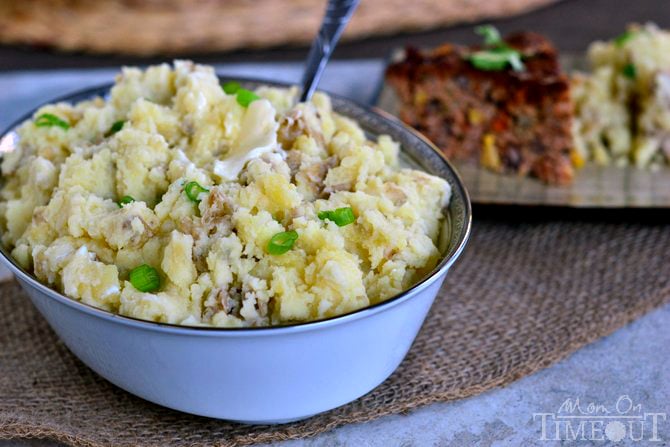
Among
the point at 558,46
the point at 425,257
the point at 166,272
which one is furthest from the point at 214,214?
the point at 558,46

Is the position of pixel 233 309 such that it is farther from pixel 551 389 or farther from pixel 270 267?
pixel 551 389

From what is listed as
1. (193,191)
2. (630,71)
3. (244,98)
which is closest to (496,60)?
(630,71)

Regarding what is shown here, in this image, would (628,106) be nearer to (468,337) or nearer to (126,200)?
(468,337)

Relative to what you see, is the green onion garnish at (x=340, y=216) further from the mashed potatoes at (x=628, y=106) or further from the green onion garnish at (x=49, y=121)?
the mashed potatoes at (x=628, y=106)

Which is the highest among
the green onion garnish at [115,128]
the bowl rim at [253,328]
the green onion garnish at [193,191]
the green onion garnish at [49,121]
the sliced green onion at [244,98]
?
the sliced green onion at [244,98]

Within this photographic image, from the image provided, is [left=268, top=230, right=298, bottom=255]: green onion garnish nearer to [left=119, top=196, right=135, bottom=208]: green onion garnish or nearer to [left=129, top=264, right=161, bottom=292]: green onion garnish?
[left=129, top=264, right=161, bottom=292]: green onion garnish

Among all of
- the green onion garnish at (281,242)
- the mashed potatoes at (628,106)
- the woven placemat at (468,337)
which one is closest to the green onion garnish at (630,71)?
the mashed potatoes at (628,106)
